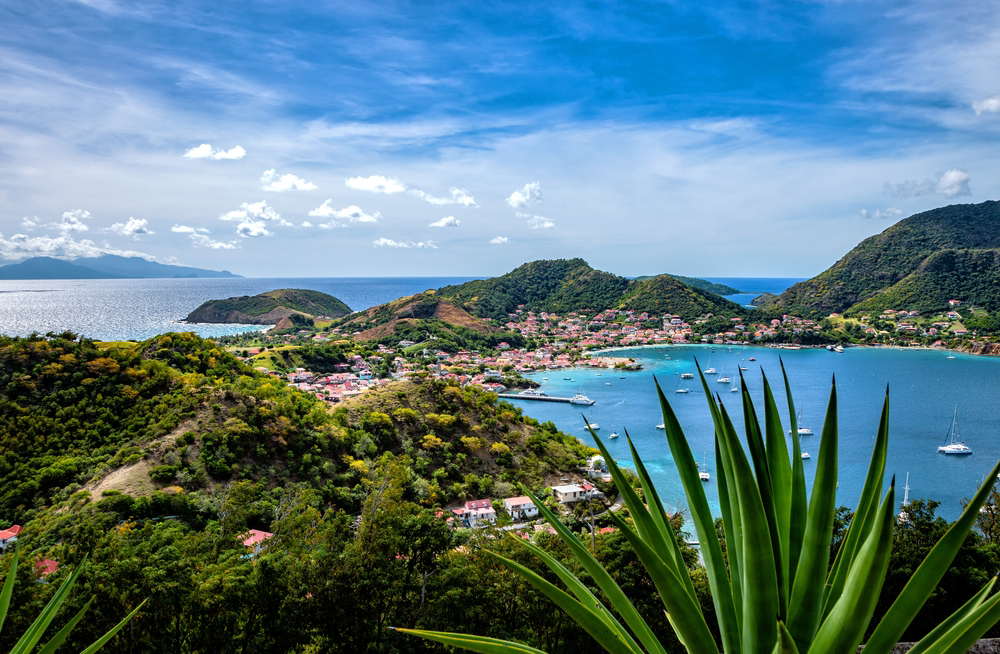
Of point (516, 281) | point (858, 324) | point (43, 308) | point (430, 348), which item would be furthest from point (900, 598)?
point (43, 308)

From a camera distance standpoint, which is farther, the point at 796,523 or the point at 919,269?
the point at 919,269

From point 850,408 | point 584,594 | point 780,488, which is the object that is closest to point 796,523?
point 780,488

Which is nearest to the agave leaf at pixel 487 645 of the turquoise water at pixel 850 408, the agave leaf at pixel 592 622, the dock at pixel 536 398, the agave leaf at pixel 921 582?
the agave leaf at pixel 592 622

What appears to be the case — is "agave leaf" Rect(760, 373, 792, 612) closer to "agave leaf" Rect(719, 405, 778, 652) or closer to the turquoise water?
"agave leaf" Rect(719, 405, 778, 652)

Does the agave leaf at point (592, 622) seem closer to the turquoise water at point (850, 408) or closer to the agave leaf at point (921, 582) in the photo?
the agave leaf at point (921, 582)

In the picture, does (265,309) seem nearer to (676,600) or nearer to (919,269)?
(676,600)

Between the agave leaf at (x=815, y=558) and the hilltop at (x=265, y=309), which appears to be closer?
the agave leaf at (x=815, y=558)
